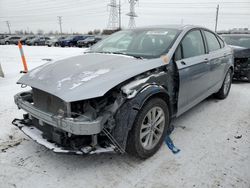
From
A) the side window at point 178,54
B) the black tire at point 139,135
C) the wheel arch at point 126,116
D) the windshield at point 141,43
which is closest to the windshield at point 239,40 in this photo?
the windshield at point 141,43

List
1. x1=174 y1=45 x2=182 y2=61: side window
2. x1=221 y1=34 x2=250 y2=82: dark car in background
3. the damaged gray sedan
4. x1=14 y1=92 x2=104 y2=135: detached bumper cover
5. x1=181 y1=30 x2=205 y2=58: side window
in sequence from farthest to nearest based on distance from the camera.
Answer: x1=221 y1=34 x2=250 y2=82: dark car in background, x1=181 y1=30 x2=205 y2=58: side window, x1=174 y1=45 x2=182 y2=61: side window, the damaged gray sedan, x1=14 y1=92 x2=104 y2=135: detached bumper cover

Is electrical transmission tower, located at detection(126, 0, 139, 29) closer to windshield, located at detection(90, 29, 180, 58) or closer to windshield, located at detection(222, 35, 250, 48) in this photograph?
windshield, located at detection(222, 35, 250, 48)

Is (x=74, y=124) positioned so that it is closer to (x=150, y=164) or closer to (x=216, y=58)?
(x=150, y=164)

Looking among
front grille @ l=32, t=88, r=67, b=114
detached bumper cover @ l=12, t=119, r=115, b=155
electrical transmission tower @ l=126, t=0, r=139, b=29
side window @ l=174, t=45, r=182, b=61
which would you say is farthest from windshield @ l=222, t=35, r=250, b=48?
electrical transmission tower @ l=126, t=0, r=139, b=29

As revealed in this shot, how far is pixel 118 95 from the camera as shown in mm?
2529

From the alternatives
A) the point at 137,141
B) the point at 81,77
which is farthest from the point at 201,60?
the point at 81,77

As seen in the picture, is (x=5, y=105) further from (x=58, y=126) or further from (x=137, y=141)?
(x=137, y=141)

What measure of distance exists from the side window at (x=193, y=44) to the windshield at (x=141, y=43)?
0.68 feet

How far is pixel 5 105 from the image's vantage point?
15.3 feet

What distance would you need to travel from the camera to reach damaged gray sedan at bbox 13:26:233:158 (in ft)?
7.90

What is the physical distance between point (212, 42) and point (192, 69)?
4.41 ft

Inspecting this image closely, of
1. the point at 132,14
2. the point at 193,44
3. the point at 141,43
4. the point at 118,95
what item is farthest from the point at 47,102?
the point at 132,14

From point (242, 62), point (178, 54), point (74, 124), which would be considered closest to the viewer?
point (74, 124)

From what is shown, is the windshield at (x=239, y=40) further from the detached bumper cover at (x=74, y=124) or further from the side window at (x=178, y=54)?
the detached bumper cover at (x=74, y=124)
